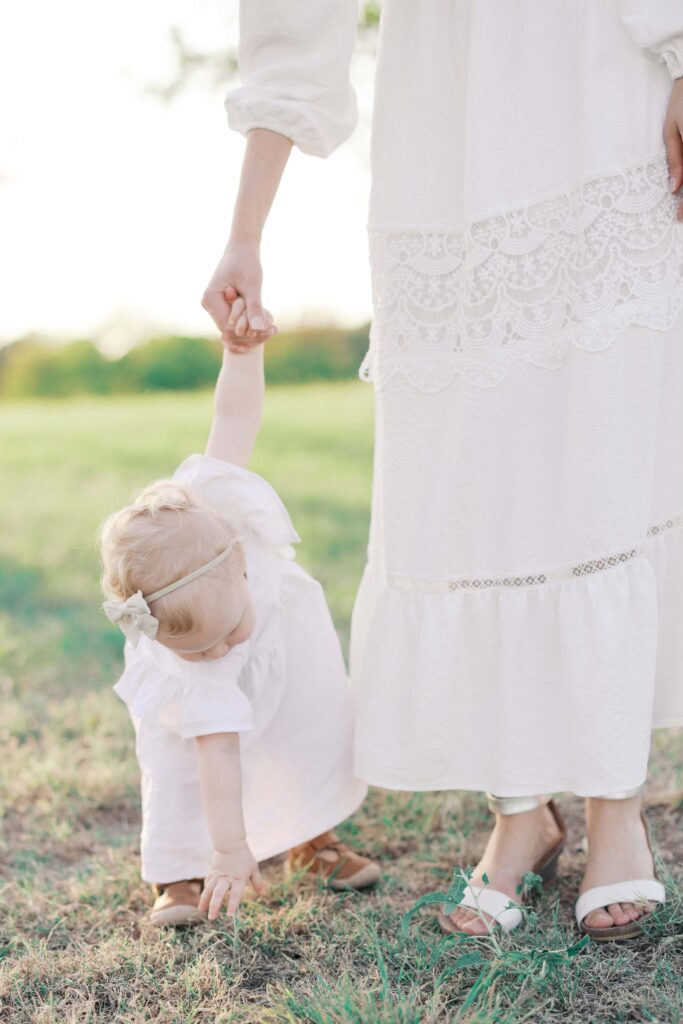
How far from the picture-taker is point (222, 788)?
1825 millimetres

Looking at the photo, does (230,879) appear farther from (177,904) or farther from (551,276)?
(551,276)

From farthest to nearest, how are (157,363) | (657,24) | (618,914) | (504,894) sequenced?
(157,363), (504,894), (618,914), (657,24)

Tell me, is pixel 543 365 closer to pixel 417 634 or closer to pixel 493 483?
pixel 493 483

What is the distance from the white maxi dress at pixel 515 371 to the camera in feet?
5.66

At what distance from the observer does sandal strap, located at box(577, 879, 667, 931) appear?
179cm

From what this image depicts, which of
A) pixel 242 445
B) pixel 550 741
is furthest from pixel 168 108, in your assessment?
pixel 550 741

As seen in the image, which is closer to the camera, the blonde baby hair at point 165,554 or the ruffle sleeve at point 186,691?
the blonde baby hair at point 165,554

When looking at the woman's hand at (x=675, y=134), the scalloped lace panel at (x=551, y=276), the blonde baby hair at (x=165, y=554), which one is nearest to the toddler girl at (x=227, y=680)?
the blonde baby hair at (x=165, y=554)

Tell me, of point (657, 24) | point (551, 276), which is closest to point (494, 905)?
point (551, 276)

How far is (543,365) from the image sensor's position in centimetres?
176

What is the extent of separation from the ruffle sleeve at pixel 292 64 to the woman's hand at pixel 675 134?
0.56m

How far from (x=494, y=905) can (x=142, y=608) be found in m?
0.77

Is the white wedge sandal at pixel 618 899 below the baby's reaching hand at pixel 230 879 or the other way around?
below

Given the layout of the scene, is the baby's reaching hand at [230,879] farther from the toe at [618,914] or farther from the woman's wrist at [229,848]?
the toe at [618,914]
